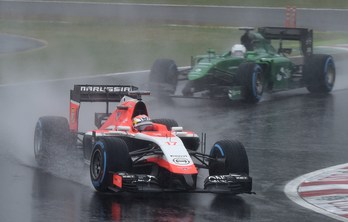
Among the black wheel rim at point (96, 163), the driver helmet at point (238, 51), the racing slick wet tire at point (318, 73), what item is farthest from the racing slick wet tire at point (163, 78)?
the black wheel rim at point (96, 163)

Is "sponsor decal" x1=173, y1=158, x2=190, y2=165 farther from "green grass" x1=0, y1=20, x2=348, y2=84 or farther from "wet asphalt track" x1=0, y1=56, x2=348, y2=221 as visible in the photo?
"green grass" x1=0, y1=20, x2=348, y2=84

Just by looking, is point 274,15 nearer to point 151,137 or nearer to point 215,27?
point 215,27

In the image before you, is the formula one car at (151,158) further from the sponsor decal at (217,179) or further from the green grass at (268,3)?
the green grass at (268,3)

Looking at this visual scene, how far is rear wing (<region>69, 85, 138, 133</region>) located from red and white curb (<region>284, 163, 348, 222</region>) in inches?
116

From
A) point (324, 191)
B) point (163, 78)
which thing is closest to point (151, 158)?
point (324, 191)

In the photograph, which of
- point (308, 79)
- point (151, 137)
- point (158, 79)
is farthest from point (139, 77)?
point (151, 137)

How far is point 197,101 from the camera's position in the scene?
2164cm

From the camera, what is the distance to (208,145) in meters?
16.0

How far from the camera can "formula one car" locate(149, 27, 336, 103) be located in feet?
68.9

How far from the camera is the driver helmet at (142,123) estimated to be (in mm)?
12680

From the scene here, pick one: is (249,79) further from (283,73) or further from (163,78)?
(163,78)

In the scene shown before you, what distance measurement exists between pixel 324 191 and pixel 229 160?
138 centimetres

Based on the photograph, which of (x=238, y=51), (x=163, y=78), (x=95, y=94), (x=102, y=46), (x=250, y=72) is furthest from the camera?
(x=102, y=46)

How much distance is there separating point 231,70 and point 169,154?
10073 millimetres
